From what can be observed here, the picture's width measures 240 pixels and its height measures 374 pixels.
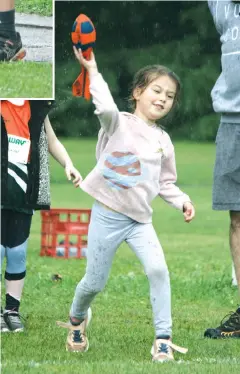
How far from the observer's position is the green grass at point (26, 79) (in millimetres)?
5336

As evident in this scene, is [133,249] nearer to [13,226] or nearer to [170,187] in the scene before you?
[170,187]

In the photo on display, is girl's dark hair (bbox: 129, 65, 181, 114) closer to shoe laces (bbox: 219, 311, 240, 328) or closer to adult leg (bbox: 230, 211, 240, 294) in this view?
adult leg (bbox: 230, 211, 240, 294)

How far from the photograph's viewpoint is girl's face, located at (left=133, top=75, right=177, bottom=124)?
5.64 m

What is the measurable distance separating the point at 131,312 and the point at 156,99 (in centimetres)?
188

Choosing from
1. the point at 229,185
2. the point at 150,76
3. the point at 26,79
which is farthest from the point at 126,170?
the point at 229,185

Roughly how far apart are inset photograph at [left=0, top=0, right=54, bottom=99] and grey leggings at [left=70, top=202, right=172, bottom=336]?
662 mm

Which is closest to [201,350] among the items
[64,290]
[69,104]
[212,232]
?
[64,290]

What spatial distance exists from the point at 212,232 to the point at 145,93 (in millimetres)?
7511

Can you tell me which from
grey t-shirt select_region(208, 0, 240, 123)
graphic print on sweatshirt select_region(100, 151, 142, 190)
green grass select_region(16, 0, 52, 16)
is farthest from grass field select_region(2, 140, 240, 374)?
green grass select_region(16, 0, 52, 16)

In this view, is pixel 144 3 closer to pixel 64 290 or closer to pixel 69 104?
pixel 69 104

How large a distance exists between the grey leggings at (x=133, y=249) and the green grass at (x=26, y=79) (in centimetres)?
63

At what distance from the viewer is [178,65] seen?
34375mm

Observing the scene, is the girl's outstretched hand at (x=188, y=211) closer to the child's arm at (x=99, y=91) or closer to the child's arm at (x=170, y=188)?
the child's arm at (x=170, y=188)

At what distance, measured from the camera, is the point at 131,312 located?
7109mm
